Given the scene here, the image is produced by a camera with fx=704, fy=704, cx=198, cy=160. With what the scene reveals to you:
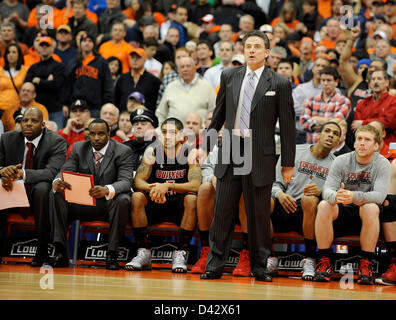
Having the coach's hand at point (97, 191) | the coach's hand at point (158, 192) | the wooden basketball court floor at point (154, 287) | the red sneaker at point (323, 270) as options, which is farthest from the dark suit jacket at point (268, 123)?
the coach's hand at point (97, 191)

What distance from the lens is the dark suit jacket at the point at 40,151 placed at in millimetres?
7043

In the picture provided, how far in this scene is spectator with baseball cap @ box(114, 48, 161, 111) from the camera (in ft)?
32.1

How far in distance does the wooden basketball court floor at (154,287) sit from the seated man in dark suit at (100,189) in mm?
340

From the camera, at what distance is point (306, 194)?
6.46m

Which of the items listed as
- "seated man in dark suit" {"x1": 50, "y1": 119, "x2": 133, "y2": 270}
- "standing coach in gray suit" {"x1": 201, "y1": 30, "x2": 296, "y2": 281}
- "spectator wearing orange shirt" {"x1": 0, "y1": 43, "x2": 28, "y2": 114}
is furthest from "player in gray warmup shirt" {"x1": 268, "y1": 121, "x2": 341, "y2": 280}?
"spectator wearing orange shirt" {"x1": 0, "y1": 43, "x2": 28, "y2": 114}

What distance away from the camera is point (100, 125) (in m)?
6.97

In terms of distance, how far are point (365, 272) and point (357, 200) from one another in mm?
616

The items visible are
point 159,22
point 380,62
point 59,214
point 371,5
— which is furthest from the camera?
point 159,22

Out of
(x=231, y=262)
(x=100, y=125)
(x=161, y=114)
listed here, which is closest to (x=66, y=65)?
(x=161, y=114)

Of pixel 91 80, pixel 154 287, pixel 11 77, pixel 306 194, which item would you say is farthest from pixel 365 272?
pixel 11 77

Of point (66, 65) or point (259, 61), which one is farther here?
point (66, 65)

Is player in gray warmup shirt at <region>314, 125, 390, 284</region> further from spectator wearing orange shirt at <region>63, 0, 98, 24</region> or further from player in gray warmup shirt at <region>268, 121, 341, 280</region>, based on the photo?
spectator wearing orange shirt at <region>63, 0, 98, 24</region>

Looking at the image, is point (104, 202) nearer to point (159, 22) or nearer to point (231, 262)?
point (231, 262)
